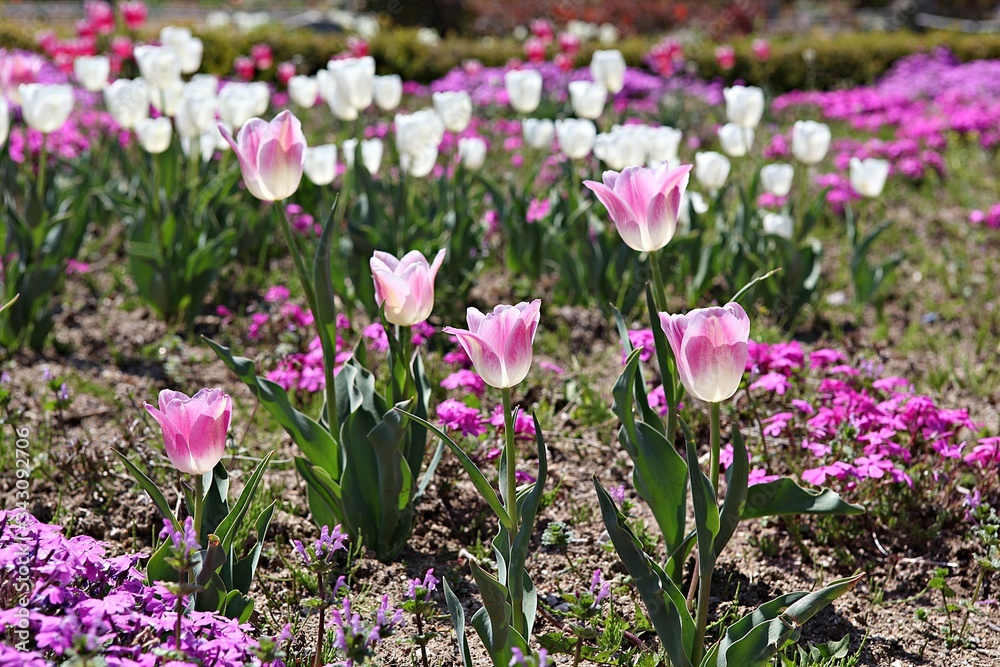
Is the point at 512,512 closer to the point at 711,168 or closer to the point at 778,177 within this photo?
the point at 711,168

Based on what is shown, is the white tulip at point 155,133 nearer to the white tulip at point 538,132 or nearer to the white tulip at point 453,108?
the white tulip at point 453,108

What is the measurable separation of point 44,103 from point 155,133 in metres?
0.38

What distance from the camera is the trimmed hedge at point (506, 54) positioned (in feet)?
32.0

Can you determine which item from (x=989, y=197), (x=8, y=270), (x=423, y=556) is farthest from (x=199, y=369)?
(x=989, y=197)

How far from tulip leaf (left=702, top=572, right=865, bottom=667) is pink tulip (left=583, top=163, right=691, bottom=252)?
64 centimetres

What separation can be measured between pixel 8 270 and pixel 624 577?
2.34m

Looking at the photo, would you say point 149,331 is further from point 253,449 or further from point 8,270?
point 253,449

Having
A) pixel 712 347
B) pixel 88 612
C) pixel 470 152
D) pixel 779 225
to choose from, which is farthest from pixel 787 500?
pixel 470 152

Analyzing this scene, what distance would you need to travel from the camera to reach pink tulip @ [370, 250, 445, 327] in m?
1.74

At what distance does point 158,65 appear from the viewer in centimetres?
353

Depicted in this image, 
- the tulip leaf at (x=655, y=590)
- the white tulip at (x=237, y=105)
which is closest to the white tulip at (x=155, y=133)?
the white tulip at (x=237, y=105)

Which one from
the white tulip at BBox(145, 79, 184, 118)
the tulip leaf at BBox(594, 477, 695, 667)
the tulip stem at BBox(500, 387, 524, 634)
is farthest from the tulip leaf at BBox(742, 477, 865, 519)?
the white tulip at BBox(145, 79, 184, 118)

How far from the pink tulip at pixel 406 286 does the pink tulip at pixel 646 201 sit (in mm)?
327

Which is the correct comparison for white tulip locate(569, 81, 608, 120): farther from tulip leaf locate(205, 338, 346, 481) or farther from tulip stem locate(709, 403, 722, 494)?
tulip stem locate(709, 403, 722, 494)
